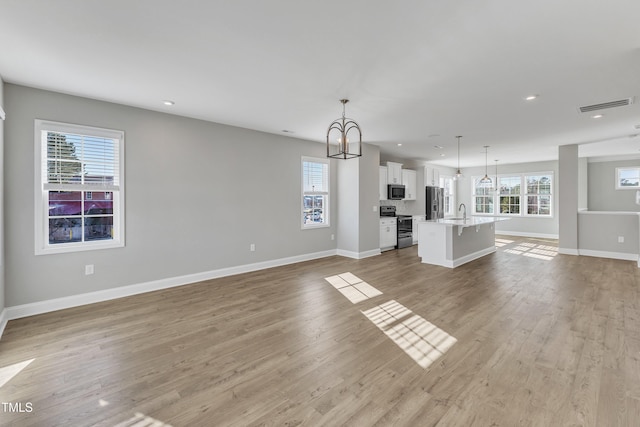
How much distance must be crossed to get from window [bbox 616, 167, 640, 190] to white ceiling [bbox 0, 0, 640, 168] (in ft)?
18.7

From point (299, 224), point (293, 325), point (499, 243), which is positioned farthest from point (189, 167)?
point (499, 243)

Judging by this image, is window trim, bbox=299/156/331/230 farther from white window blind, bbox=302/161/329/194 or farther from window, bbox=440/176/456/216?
window, bbox=440/176/456/216

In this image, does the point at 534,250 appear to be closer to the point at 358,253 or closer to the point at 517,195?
the point at 517,195

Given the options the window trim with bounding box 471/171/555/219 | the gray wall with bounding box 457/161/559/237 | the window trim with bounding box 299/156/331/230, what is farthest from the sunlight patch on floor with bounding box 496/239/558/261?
the window trim with bounding box 299/156/331/230

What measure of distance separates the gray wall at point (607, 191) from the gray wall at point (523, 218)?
879 mm

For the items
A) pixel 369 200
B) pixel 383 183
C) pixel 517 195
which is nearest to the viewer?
pixel 369 200

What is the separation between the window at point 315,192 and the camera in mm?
6418

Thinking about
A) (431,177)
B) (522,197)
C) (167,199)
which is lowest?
(167,199)

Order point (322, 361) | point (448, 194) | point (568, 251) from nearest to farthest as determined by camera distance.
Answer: point (322, 361) → point (568, 251) → point (448, 194)

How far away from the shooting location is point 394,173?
26.8ft

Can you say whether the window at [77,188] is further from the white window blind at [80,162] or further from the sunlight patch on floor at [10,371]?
the sunlight patch on floor at [10,371]

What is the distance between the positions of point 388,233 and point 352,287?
341cm

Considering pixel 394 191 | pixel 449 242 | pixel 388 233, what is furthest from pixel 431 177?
pixel 449 242

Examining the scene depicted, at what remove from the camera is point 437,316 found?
3383 mm
